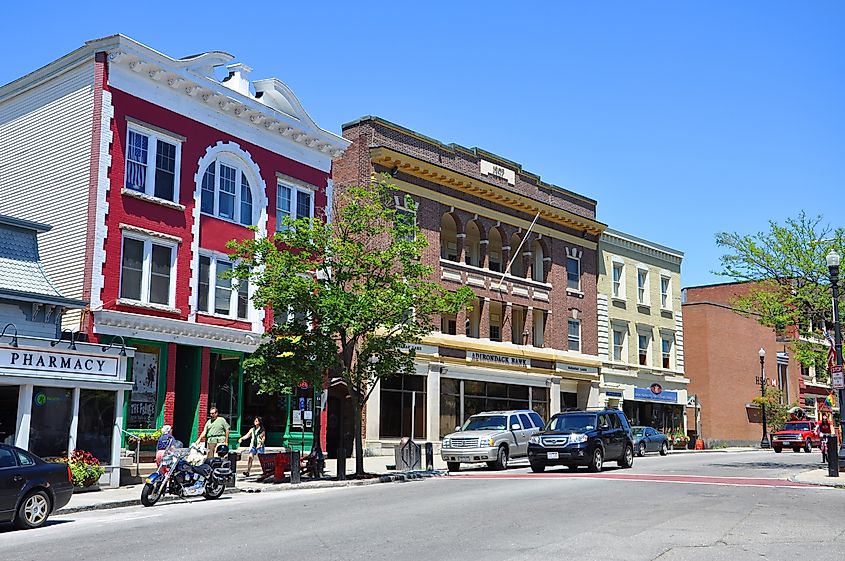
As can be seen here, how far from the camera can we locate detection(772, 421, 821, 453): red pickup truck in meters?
45.2

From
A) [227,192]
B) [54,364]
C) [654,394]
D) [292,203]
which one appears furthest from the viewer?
[654,394]

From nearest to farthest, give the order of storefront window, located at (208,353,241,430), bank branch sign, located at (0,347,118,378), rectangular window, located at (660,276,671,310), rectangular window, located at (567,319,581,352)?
bank branch sign, located at (0,347,118,378), storefront window, located at (208,353,241,430), rectangular window, located at (567,319,581,352), rectangular window, located at (660,276,671,310)

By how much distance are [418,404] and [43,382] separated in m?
19.1

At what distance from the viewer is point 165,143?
1058 inches

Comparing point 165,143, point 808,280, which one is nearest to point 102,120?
point 165,143

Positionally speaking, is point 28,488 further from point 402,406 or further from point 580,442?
point 402,406

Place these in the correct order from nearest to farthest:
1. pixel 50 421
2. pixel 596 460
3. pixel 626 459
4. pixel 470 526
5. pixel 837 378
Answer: pixel 470 526
pixel 50 421
pixel 837 378
pixel 596 460
pixel 626 459

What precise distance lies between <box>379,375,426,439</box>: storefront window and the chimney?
12.4 metres

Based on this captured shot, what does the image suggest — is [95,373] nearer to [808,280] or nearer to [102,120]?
[102,120]

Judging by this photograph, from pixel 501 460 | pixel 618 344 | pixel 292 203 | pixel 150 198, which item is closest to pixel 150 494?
pixel 150 198

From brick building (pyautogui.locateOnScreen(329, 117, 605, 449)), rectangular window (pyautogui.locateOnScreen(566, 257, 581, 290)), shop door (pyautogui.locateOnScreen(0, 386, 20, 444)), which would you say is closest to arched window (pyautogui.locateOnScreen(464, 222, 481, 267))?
brick building (pyautogui.locateOnScreen(329, 117, 605, 449))

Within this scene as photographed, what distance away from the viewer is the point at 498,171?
42781 millimetres

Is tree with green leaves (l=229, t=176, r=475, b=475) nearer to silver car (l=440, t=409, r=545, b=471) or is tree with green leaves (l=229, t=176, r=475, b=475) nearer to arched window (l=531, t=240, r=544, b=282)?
silver car (l=440, t=409, r=545, b=471)

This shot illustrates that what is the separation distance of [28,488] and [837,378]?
19826 mm
